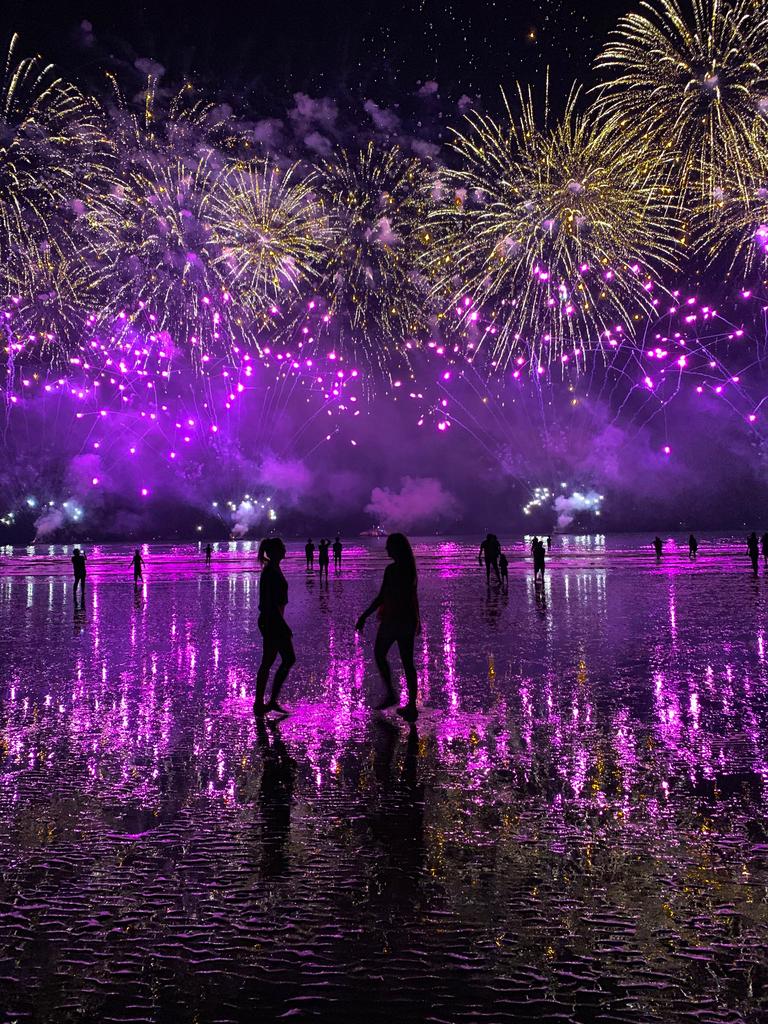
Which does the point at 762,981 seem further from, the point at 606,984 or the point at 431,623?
the point at 431,623

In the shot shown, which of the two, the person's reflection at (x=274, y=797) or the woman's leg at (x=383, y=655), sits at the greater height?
the woman's leg at (x=383, y=655)

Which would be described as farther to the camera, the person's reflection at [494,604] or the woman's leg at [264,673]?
the person's reflection at [494,604]

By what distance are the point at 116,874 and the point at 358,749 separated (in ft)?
8.90

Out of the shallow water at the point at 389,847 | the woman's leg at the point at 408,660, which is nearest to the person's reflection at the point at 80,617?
the shallow water at the point at 389,847

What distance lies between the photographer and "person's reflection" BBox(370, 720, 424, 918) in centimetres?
366

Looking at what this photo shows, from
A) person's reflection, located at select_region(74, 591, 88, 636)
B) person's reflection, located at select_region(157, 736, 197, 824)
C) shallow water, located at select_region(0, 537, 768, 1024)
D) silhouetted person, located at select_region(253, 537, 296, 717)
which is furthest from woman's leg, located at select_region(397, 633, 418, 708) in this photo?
person's reflection, located at select_region(74, 591, 88, 636)

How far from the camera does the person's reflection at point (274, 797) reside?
409 centimetres

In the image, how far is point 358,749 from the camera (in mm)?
6344

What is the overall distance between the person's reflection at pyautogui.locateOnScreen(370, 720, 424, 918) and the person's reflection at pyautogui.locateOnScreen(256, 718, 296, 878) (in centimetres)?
54

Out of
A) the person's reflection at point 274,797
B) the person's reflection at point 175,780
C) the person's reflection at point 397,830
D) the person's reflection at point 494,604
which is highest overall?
the person's reflection at point 494,604

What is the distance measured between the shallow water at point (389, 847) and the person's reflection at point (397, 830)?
19 millimetres

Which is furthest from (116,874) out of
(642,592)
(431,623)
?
(642,592)

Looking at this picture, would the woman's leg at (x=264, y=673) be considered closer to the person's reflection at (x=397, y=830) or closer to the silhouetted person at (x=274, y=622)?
the silhouetted person at (x=274, y=622)

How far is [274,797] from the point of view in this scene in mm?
5145
